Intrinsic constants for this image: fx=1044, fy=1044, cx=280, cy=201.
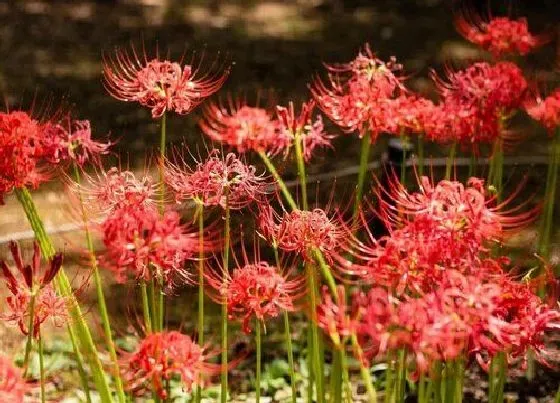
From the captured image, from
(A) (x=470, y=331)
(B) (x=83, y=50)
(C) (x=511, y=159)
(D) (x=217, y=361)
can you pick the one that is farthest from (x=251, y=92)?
(A) (x=470, y=331)

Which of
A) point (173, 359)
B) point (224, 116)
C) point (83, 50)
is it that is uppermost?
point (83, 50)

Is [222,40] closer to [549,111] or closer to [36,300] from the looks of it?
[549,111]

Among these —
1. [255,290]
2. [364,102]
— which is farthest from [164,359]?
[364,102]

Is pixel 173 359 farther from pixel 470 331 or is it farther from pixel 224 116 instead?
pixel 224 116

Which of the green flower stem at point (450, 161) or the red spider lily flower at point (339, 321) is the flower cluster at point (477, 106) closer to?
the green flower stem at point (450, 161)

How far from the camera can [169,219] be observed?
152cm

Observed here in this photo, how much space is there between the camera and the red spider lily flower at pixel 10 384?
55.6 inches

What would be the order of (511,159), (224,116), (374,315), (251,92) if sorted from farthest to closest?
(251,92), (511,159), (224,116), (374,315)

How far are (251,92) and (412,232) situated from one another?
5.36m

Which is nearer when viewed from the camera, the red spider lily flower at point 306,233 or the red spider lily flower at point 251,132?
the red spider lily flower at point 306,233

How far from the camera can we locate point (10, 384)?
4.73 feet

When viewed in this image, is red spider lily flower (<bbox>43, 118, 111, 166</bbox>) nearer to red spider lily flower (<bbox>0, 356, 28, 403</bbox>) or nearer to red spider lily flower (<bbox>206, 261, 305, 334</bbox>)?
red spider lily flower (<bbox>206, 261, 305, 334</bbox>)

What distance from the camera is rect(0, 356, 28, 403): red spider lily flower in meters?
1.41

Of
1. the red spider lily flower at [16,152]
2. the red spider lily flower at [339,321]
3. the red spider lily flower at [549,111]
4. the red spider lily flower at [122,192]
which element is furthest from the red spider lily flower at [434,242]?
the red spider lily flower at [549,111]
